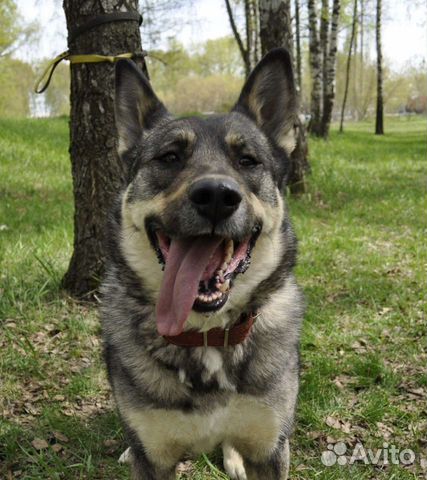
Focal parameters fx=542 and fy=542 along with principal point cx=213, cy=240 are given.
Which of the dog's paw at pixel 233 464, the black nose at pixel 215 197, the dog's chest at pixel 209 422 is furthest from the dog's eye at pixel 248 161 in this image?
the dog's paw at pixel 233 464

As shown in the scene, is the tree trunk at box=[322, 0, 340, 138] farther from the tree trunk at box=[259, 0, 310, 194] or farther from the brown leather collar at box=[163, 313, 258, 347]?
the brown leather collar at box=[163, 313, 258, 347]

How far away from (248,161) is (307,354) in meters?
2.03

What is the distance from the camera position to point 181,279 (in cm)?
241

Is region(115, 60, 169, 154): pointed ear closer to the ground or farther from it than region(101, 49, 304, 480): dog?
farther from it

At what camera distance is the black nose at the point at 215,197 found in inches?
89.7

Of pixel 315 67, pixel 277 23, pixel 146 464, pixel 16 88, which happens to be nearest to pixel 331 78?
pixel 315 67

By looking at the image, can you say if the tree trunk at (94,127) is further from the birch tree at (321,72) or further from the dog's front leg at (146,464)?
the birch tree at (321,72)

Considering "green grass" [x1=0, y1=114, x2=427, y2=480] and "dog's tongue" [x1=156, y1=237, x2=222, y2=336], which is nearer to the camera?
"dog's tongue" [x1=156, y1=237, x2=222, y2=336]

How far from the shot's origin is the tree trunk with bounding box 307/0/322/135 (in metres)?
16.4

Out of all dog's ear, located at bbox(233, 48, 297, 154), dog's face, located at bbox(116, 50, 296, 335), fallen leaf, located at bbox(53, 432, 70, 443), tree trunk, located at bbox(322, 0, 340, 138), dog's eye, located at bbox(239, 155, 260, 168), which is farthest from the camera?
tree trunk, located at bbox(322, 0, 340, 138)

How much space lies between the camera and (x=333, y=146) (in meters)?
16.5

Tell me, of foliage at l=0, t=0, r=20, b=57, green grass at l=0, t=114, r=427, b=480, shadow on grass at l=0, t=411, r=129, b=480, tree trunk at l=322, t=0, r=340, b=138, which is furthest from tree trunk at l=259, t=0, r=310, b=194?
foliage at l=0, t=0, r=20, b=57

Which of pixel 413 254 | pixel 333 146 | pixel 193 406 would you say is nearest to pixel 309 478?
pixel 193 406

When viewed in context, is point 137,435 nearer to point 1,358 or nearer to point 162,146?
point 162,146
